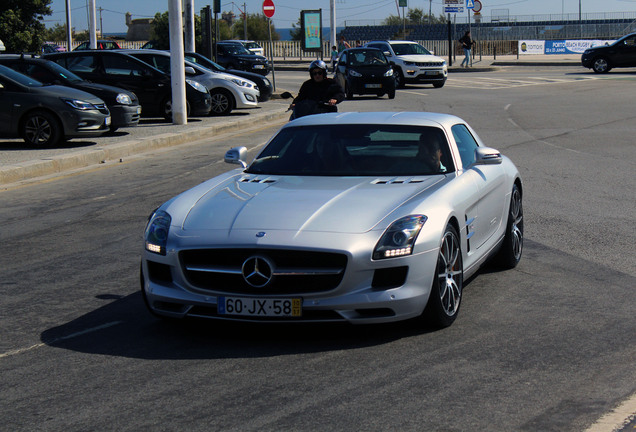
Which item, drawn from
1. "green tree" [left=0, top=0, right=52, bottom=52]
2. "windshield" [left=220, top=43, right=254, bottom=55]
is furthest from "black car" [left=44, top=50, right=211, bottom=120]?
"green tree" [left=0, top=0, right=52, bottom=52]

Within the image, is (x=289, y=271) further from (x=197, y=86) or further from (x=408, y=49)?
(x=408, y=49)

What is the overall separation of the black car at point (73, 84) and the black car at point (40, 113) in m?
1.80

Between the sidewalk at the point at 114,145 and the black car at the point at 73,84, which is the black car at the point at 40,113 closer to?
the sidewalk at the point at 114,145

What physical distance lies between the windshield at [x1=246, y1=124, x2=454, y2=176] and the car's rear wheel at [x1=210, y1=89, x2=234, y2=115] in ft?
56.7

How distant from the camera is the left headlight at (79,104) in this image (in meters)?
16.7

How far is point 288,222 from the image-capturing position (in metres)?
5.54

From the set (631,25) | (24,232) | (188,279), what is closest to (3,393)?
(188,279)

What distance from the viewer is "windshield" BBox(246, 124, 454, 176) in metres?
6.76

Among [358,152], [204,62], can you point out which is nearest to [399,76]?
[204,62]

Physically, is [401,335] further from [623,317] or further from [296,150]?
[296,150]

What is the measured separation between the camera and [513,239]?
756 centimetres

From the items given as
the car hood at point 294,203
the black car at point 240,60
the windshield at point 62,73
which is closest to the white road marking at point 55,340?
the car hood at point 294,203

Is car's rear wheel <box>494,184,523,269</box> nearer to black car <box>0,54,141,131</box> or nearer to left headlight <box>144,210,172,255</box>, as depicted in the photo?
left headlight <box>144,210,172,255</box>

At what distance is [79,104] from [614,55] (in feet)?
103
